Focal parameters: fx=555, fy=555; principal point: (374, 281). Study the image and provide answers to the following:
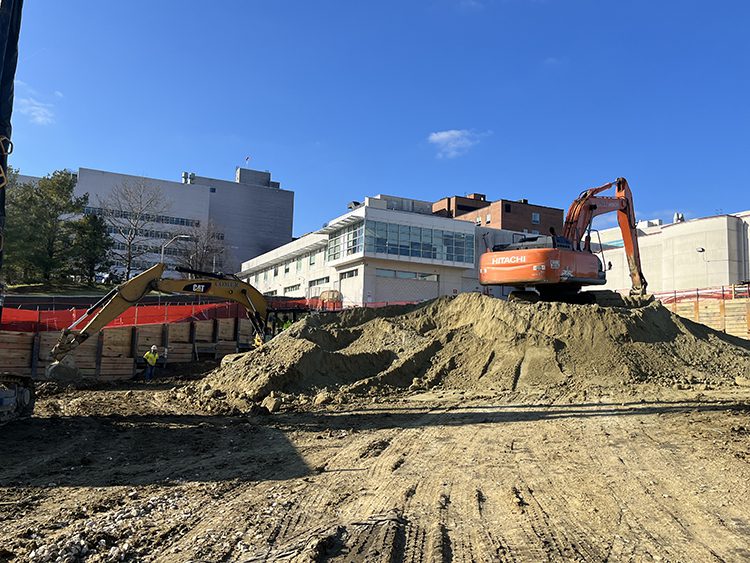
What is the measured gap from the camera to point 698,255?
156 feet

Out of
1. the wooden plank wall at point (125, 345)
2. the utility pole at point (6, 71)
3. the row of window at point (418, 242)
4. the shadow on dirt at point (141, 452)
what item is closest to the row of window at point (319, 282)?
the row of window at point (418, 242)

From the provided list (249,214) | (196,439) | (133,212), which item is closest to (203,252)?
(133,212)

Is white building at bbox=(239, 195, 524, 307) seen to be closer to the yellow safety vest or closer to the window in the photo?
the window

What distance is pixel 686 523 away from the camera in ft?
17.3

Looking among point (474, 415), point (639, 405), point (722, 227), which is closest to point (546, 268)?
point (639, 405)

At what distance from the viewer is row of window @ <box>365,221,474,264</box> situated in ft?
153

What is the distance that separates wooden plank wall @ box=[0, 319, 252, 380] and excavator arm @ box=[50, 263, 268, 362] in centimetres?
181

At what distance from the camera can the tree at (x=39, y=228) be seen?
3672 cm

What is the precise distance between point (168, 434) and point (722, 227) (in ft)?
163

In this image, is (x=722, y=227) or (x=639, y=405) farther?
(x=722, y=227)

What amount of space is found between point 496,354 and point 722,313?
17.5 m

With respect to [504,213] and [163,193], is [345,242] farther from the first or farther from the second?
[163,193]

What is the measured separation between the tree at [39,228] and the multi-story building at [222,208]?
30.9 meters

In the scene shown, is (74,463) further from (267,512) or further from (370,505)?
(370,505)
